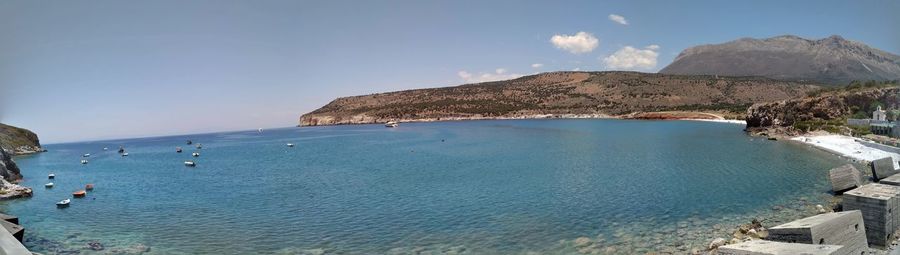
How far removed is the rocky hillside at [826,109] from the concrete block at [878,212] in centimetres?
4562

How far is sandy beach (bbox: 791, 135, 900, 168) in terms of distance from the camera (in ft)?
105

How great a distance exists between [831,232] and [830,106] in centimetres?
5993

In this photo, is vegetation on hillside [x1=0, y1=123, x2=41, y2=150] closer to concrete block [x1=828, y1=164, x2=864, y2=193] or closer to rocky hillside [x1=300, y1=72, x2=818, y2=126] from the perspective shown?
rocky hillside [x1=300, y1=72, x2=818, y2=126]

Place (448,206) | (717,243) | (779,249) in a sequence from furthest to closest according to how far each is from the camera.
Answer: (448,206) < (717,243) < (779,249)

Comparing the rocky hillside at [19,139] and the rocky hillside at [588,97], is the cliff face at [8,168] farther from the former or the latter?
the rocky hillside at [588,97]

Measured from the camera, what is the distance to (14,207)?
28.7 meters

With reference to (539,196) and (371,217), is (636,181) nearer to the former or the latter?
(539,196)

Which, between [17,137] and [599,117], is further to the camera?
[599,117]

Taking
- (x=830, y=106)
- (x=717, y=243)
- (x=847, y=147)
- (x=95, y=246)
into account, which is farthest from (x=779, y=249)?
(x=830, y=106)

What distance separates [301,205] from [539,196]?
1258cm

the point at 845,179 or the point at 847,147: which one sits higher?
the point at 845,179

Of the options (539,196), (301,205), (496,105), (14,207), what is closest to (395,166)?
(301,205)

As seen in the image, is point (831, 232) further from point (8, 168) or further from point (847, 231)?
point (8, 168)

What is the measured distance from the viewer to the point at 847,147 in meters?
38.3
